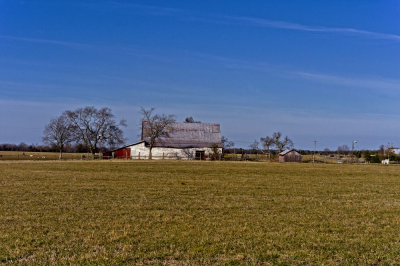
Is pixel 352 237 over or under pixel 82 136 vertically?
under

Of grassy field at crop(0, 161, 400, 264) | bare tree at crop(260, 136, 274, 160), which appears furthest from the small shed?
grassy field at crop(0, 161, 400, 264)

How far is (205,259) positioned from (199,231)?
227 cm

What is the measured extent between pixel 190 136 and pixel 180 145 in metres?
3.97

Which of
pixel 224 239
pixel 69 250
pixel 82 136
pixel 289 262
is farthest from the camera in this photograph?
pixel 82 136

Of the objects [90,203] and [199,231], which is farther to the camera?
[90,203]

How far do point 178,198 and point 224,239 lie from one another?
6.87 m

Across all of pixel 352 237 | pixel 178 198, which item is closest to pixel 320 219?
pixel 352 237

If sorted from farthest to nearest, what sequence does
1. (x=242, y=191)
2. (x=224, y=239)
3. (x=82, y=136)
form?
(x=82, y=136) < (x=242, y=191) < (x=224, y=239)

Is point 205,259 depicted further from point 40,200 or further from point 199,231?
point 40,200

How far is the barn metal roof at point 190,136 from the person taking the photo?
264 feet

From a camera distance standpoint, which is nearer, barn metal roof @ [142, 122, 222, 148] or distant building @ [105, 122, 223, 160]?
distant building @ [105, 122, 223, 160]

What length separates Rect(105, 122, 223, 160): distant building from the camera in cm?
7838

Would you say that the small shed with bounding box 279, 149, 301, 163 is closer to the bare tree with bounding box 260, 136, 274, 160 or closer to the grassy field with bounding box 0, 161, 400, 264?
the bare tree with bounding box 260, 136, 274, 160

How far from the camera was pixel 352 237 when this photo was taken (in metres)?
8.86
